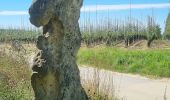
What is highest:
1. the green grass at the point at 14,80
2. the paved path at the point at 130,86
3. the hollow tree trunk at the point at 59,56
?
the hollow tree trunk at the point at 59,56

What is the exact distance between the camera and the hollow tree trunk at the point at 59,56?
17.8 ft

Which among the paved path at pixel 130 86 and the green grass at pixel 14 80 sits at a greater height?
the green grass at pixel 14 80

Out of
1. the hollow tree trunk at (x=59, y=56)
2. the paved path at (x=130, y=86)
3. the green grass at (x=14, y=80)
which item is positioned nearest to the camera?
the hollow tree trunk at (x=59, y=56)

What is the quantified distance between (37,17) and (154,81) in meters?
11.0

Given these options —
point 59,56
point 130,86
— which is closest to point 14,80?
point 59,56

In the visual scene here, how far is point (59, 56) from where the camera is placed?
18.2ft

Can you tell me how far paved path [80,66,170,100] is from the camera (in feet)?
29.9

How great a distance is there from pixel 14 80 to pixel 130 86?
241 inches

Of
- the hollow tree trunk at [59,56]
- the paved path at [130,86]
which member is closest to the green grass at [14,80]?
the paved path at [130,86]

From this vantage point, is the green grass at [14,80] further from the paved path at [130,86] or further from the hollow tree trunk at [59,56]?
the hollow tree trunk at [59,56]

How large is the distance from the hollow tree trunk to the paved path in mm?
2908

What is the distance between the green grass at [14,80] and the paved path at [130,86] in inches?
48.1

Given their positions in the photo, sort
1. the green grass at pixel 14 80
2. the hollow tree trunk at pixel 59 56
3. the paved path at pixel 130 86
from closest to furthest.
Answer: the hollow tree trunk at pixel 59 56
the green grass at pixel 14 80
the paved path at pixel 130 86

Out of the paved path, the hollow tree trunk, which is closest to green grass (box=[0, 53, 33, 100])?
the paved path
